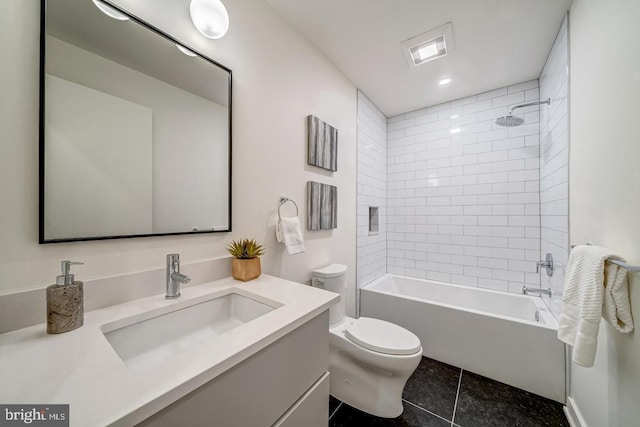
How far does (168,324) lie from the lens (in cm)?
87

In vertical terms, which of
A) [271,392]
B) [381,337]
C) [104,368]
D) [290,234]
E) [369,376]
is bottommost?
[369,376]

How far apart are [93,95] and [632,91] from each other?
198cm

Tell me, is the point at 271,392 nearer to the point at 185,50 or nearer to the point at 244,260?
the point at 244,260

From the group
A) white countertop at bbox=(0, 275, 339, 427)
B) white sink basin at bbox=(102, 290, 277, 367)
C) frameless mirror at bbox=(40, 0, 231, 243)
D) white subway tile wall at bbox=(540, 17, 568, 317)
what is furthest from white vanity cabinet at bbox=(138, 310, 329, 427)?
white subway tile wall at bbox=(540, 17, 568, 317)

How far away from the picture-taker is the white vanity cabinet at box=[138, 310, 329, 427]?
20.5 inches

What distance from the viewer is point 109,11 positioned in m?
0.85

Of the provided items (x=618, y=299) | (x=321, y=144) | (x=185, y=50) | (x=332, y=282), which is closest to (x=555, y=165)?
(x=618, y=299)

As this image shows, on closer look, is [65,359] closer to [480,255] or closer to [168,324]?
[168,324]

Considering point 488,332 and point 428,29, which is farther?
point 488,332

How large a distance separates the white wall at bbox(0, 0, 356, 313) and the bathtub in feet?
1.72

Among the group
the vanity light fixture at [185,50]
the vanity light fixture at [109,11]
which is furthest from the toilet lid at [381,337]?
the vanity light fixture at [109,11]

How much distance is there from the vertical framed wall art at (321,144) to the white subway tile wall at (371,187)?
0.54 metres

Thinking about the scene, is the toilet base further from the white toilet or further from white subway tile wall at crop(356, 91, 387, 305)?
white subway tile wall at crop(356, 91, 387, 305)

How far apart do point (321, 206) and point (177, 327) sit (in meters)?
1.18
